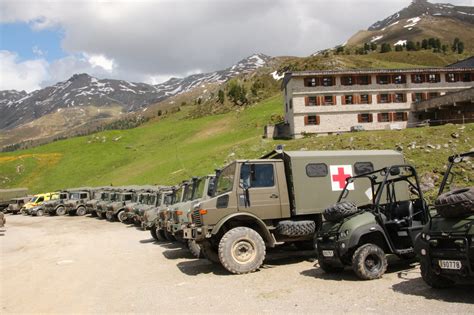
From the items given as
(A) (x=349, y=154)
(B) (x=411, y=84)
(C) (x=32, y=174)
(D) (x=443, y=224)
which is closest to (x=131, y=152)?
(C) (x=32, y=174)

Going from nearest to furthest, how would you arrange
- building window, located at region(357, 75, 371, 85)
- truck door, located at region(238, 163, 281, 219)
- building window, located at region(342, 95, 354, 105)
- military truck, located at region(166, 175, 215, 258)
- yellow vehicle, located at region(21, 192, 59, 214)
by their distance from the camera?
truck door, located at region(238, 163, 281, 219), military truck, located at region(166, 175, 215, 258), yellow vehicle, located at region(21, 192, 59, 214), building window, located at region(342, 95, 354, 105), building window, located at region(357, 75, 371, 85)

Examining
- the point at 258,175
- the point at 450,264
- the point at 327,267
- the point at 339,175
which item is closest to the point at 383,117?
the point at 339,175

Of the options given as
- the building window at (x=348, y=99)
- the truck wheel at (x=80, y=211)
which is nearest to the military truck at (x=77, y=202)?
→ the truck wheel at (x=80, y=211)

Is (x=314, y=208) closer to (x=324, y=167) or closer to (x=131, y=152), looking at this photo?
(x=324, y=167)

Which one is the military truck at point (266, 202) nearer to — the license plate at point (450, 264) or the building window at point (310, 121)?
the license plate at point (450, 264)

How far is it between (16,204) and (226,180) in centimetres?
4099

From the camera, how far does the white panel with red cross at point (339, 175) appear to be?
1295 centimetres

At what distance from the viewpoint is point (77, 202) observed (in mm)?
38219

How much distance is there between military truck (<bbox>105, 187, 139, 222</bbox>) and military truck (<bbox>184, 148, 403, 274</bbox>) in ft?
59.6

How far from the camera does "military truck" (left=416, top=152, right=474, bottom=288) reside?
24.3 ft

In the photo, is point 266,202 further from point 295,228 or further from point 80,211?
point 80,211

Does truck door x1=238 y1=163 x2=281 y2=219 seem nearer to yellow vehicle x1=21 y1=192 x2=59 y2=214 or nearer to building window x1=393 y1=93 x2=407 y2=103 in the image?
yellow vehicle x1=21 y1=192 x2=59 y2=214

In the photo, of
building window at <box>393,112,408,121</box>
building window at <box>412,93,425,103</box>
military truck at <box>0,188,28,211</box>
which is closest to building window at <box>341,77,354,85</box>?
building window at <box>393,112,408,121</box>

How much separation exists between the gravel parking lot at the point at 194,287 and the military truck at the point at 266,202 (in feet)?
2.48
